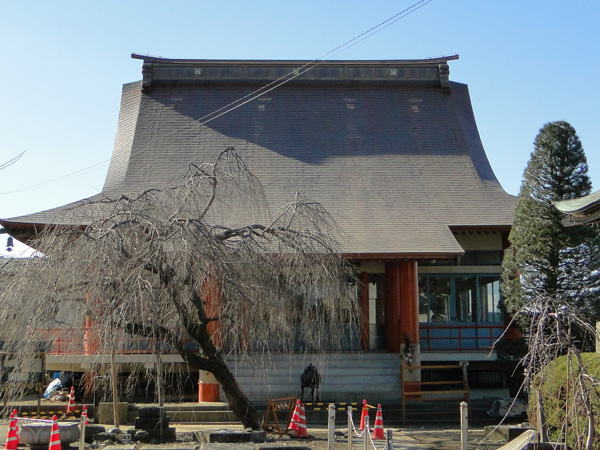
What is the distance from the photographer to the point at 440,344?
22.2 meters

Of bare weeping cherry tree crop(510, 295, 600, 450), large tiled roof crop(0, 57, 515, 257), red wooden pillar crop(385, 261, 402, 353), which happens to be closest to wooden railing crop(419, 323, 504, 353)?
red wooden pillar crop(385, 261, 402, 353)

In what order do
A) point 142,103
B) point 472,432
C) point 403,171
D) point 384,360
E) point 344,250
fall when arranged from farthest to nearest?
point 142,103
point 403,171
point 384,360
point 344,250
point 472,432

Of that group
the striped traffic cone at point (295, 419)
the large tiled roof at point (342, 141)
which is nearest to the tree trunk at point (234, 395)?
the striped traffic cone at point (295, 419)

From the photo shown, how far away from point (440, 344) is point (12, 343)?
13862mm

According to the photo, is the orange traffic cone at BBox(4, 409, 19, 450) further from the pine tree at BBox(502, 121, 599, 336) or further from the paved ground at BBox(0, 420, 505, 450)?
the pine tree at BBox(502, 121, 599, 336)

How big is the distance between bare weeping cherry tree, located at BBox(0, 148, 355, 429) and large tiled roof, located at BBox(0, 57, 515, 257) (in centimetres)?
605

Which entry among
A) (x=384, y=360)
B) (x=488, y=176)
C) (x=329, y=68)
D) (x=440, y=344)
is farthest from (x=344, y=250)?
(x=329, y=68)

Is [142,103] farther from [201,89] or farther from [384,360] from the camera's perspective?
[384,360]

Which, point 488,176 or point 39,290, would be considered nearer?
point 39,290

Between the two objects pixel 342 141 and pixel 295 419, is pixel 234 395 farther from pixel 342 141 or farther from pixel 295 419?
pixel 342 141

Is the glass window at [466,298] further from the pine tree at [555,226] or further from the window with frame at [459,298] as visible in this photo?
the pine tree at [555,226]

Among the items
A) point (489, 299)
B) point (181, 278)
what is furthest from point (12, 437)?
point (489, 299)

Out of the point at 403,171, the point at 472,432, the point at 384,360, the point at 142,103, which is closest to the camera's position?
the point at 472,432

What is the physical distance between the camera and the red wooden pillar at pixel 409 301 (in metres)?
20.2
